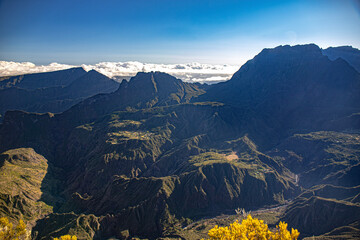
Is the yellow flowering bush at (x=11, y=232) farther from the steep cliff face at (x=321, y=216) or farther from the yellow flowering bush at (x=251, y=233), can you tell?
the steep cliff face at (x=321, y=216)

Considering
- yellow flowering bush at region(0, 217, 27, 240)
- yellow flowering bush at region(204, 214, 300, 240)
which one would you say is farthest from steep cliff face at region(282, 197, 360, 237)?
yellow flowering bush at region(0, 217, 27, 240)

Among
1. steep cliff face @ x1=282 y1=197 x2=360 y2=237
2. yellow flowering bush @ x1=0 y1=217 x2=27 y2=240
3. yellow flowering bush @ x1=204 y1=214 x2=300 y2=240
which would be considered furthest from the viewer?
steep cliff face @ x1=282 y1=197 x2=360 y2=237

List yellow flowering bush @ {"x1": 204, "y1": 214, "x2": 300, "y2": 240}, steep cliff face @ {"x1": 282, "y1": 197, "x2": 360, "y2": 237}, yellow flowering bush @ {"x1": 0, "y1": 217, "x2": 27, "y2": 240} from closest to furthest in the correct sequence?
yellow flowering bush @ {"x1": 204, "y1": 214, "x2": 300, "y2": 240} < yellow flowering bush @ {"x1": 0, "y1": 217, "x2": 27, "y2": 240} < steep cliff face @ {"x1": 282, "y1": 197, "x2": 360, "y2": 237}

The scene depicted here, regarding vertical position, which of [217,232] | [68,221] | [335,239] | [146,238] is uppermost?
[217,232]

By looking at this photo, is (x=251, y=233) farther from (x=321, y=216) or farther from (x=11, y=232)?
(x=321, y=216)

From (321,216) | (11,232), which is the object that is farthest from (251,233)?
(321,216)

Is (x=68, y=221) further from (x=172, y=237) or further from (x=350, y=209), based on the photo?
(x=350, y=209)

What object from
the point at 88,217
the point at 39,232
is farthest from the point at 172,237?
the point at 39,232

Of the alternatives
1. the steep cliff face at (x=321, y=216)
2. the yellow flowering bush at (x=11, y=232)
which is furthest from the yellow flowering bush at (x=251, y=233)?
the steep cliff face at (x=321, y=216)

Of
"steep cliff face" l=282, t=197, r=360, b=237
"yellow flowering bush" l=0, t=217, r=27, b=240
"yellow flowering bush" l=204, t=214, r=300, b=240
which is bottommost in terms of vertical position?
"steep cliff face" l=282, t=197, r=360, b=237

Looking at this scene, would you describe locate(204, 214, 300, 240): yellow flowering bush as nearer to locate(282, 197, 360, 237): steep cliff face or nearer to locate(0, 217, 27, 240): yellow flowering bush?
locate(0, 217, 27, 240): yellow flowering bush

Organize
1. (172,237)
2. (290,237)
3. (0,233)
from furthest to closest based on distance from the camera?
(172,237) < (0,233) < (290,237)
